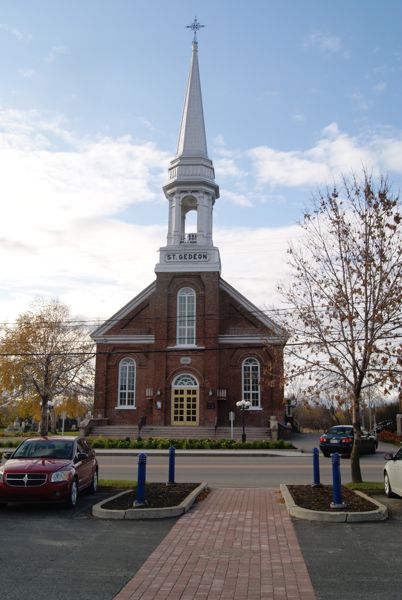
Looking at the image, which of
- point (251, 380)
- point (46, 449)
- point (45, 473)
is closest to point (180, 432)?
point (251, 380)

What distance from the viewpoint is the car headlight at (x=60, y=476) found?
36.5 ft

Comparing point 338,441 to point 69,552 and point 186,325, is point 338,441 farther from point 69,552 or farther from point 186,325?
point 69,552

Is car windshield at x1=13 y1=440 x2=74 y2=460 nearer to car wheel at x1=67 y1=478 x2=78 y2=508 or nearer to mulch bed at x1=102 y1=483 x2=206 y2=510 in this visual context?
car wheel at x1=67 y1=478 x2=78 y2=508

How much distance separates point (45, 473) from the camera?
36.4 ft

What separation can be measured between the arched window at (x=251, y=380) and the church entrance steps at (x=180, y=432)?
226 cm

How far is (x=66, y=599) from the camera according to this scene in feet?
19.3

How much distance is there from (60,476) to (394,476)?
6.73 metres

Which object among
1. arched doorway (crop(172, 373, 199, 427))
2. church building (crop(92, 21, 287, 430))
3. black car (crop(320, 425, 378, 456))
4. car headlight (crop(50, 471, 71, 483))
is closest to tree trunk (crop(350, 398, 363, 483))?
car headlight (crop(50, 471, 71, 483))

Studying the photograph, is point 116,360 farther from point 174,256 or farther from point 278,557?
point 278,557

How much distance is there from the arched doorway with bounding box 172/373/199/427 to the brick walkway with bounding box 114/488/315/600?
2868cm

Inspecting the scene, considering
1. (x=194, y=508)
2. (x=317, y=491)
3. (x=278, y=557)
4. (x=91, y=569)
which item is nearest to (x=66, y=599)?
(x=91, y=569)

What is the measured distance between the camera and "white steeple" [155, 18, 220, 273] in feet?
137

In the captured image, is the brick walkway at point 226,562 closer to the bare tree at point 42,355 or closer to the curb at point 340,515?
the curb at point 340,515

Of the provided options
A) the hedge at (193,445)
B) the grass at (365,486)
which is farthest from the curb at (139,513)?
the hedge at (193,445)
